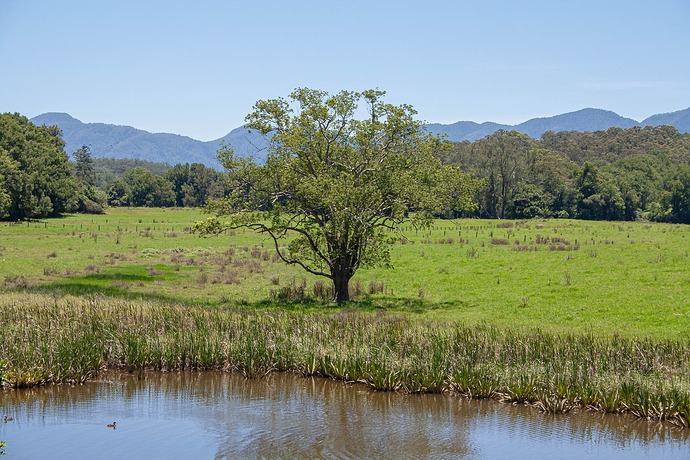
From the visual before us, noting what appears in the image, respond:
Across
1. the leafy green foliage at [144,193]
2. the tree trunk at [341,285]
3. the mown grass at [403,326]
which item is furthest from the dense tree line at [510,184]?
the tree trunk at [341,285]

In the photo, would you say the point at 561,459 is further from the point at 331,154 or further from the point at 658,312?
the point at 331,154

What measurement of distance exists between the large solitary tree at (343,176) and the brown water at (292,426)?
35.0 feet

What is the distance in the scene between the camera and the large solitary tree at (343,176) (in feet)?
95.6

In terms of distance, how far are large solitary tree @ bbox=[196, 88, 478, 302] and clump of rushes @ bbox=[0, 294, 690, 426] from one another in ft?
22.5

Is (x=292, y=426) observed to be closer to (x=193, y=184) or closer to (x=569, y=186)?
(x=569, y=186)

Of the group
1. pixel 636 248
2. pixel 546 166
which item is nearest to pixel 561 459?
pixel 636 248

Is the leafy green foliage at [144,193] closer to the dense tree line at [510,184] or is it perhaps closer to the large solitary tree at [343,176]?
the dense tree line at [510,184]

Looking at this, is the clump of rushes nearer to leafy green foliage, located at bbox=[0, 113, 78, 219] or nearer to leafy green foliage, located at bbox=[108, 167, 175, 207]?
leafy green foliage, located at bbox=[0, 113, 78, 219]

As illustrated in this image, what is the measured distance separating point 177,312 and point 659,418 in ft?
48.9

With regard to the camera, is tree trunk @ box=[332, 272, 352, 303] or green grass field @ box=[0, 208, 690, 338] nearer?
green grass field @ box=[0, 208, 690, 338]

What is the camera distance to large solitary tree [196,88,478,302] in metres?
29.1

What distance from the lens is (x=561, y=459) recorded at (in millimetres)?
14820

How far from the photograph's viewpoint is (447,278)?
125ft

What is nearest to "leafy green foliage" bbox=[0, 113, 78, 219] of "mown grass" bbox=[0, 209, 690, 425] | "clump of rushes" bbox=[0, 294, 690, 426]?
"mown grass" bbox=[0, 209, 690, 425]
